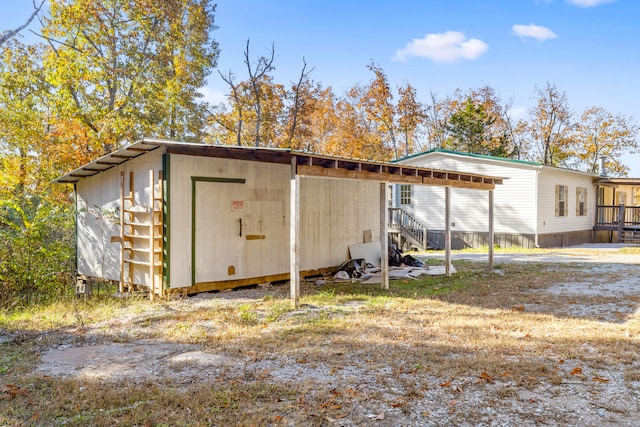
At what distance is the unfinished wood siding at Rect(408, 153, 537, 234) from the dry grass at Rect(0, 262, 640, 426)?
10390 mm

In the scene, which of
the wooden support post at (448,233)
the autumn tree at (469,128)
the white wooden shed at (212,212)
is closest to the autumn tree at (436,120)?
the autumn tree at (469,128)

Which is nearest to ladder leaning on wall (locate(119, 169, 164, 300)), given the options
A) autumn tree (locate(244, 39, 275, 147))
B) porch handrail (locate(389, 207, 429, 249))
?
porch handrail (locate(389, 207, 429, 249))

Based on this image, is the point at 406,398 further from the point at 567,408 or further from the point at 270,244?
the point at 270,244

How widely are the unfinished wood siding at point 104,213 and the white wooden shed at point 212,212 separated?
22mm

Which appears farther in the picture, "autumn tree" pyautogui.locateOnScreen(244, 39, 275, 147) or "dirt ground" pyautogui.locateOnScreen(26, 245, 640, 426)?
"autumn tree" pyautogui.locateOnScreen(244, 39, 275, 147)

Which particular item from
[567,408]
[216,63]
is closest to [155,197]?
[567,408]

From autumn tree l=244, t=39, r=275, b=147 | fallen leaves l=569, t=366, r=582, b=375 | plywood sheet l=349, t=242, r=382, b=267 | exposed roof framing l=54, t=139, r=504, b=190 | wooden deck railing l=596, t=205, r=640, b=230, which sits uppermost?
autumn tree l=244, t=39, r=275, b=147

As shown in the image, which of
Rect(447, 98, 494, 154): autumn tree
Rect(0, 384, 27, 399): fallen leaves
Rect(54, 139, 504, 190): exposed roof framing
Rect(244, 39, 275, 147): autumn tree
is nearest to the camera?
Rect(0, 384, 27, 399): fallen leaves

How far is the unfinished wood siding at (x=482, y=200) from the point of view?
17.9m

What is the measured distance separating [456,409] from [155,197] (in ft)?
21.1

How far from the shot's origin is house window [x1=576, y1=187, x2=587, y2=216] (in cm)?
2084

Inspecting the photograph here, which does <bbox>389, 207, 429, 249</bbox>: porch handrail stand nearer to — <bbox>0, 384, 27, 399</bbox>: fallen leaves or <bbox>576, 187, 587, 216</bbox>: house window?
<bbox>576, 187, 587, 216</bbox>: house window

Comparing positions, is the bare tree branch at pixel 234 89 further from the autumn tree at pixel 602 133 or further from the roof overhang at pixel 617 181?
the autumn tree at pixel 602 133

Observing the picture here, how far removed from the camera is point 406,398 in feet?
12.5
